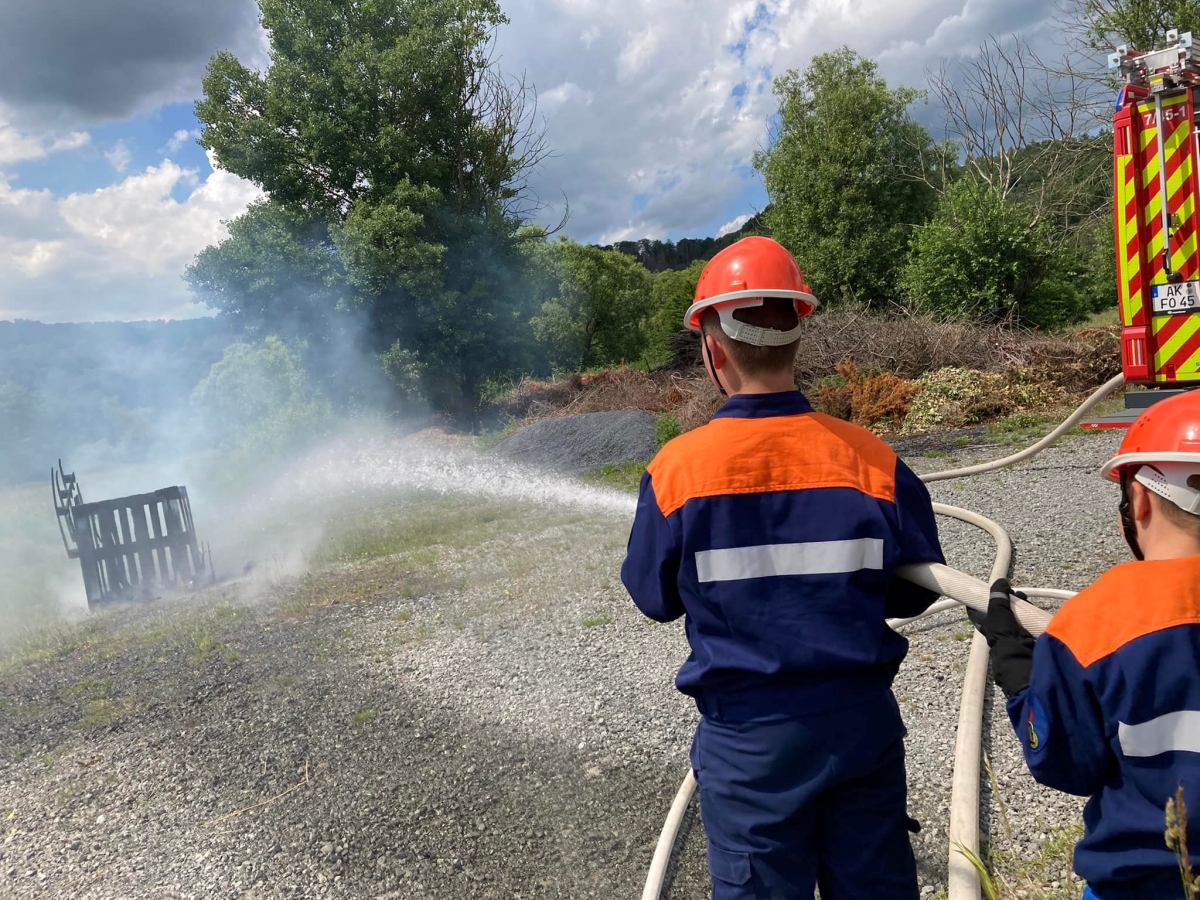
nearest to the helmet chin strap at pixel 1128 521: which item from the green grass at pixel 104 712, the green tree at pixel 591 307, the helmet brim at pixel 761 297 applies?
the helmet brim at pixel 761 297

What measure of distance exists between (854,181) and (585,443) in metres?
16.9

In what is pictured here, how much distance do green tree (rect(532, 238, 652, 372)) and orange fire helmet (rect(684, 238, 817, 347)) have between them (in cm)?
2070

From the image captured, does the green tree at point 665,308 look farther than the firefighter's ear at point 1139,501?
Yes

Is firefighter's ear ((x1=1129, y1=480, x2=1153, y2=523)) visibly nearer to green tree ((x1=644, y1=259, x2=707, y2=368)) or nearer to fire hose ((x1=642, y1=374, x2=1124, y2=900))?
fire hose ((x1=642, y1=374, x2=1124, y2=900))

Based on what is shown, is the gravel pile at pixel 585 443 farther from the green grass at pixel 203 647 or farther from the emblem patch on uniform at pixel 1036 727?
the emblem patch on uniform at pixel 1036 727

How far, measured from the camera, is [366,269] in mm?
17500

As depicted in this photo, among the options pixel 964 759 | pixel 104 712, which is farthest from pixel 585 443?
pixel 964 759

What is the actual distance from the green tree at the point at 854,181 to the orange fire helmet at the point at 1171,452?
24.7 meters

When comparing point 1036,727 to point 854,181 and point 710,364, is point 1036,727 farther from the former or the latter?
point 854,181

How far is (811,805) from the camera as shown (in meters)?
1.62

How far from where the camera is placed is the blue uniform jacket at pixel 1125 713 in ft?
4.15

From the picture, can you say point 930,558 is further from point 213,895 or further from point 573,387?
point 573,387

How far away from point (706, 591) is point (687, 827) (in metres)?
1.73

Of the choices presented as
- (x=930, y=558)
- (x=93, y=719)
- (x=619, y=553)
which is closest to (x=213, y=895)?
(x=93, y=719)
